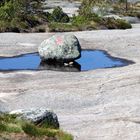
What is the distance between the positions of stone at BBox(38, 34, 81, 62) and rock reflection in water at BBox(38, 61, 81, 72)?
759 mm

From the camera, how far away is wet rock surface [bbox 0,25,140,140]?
90.2 feet

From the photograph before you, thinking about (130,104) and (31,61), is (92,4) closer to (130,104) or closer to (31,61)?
(31,61)

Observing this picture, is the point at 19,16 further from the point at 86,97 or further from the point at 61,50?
the point at 86,97

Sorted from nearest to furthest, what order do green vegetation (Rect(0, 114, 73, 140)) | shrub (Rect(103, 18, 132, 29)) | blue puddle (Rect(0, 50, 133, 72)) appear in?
green vegetation (Rect(0, 114, 73, 140)) → blue puddle (Rect(0, 50, 133, 72)) → shrub (Rect(103, 18, 132, 29))

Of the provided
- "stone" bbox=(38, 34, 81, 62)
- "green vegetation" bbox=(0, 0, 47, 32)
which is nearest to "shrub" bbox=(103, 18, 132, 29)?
"green vegetation" bbox=(0, 0, 47, 32)

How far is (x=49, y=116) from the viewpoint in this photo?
24406 millimetres

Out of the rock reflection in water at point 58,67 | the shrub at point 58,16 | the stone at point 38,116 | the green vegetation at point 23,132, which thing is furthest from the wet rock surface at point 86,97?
the shrub at point 58,16

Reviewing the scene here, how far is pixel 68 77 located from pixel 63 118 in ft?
38.2

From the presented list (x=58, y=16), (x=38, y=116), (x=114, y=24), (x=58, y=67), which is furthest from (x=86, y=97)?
(x=58, y=16)

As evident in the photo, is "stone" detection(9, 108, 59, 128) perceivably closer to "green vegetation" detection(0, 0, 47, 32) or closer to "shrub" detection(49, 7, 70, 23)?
"green vegetation" detection(0, 0, 47, 32)

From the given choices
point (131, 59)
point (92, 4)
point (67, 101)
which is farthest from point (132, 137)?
point (92, 4)

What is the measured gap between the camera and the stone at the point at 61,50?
50.1 metres

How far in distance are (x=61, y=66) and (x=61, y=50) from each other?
8.15ft

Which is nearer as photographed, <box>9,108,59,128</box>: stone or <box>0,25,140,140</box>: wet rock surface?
<box>9,108,59,128</box>: stone
